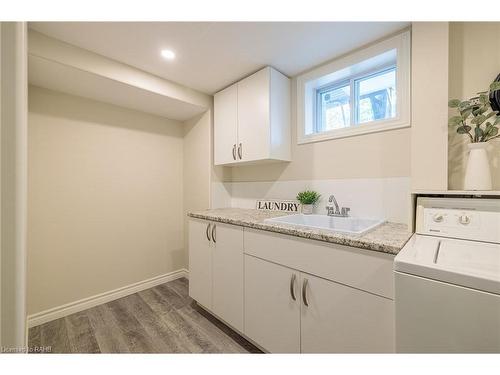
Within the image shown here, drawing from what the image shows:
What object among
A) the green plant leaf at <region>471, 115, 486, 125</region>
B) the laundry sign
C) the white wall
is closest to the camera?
the white wall

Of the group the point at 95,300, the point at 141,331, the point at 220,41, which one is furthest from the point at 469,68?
the point at 95,300

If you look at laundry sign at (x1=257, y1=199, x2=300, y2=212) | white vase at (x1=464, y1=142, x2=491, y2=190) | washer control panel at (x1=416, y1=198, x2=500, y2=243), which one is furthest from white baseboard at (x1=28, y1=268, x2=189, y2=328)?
white vase at (x1=464, y1=142, x2=491, y2=190)

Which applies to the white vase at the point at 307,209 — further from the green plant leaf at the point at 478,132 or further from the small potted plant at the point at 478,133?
the green plant leaf at the point at 478,132

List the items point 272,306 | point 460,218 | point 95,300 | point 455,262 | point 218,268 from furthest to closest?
point 95,300, point 218,268, point 272,306, point 460,218, point 455,262

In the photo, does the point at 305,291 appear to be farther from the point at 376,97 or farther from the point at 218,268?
the point at 376,97

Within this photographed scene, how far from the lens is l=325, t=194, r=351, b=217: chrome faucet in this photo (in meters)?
1.57

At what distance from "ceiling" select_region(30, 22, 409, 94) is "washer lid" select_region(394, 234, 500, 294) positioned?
134cm

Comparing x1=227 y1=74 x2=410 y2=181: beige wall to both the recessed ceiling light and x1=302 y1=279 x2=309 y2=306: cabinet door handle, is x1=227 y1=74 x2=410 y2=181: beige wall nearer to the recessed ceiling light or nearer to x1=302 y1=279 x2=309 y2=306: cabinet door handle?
x1=302 y1=279 x2=309 y2=306: cabinet door handle

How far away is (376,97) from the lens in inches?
62.9

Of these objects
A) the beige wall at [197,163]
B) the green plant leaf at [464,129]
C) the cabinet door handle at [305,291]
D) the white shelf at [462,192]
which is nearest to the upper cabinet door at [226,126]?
the beige wall at [197,163]

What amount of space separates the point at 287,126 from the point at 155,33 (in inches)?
47.5

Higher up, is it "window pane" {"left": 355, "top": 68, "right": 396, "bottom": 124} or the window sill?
"window pane" {"left": 355, "top": 68, "right": 396, "bottom": 124}

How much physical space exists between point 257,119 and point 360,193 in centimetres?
103
